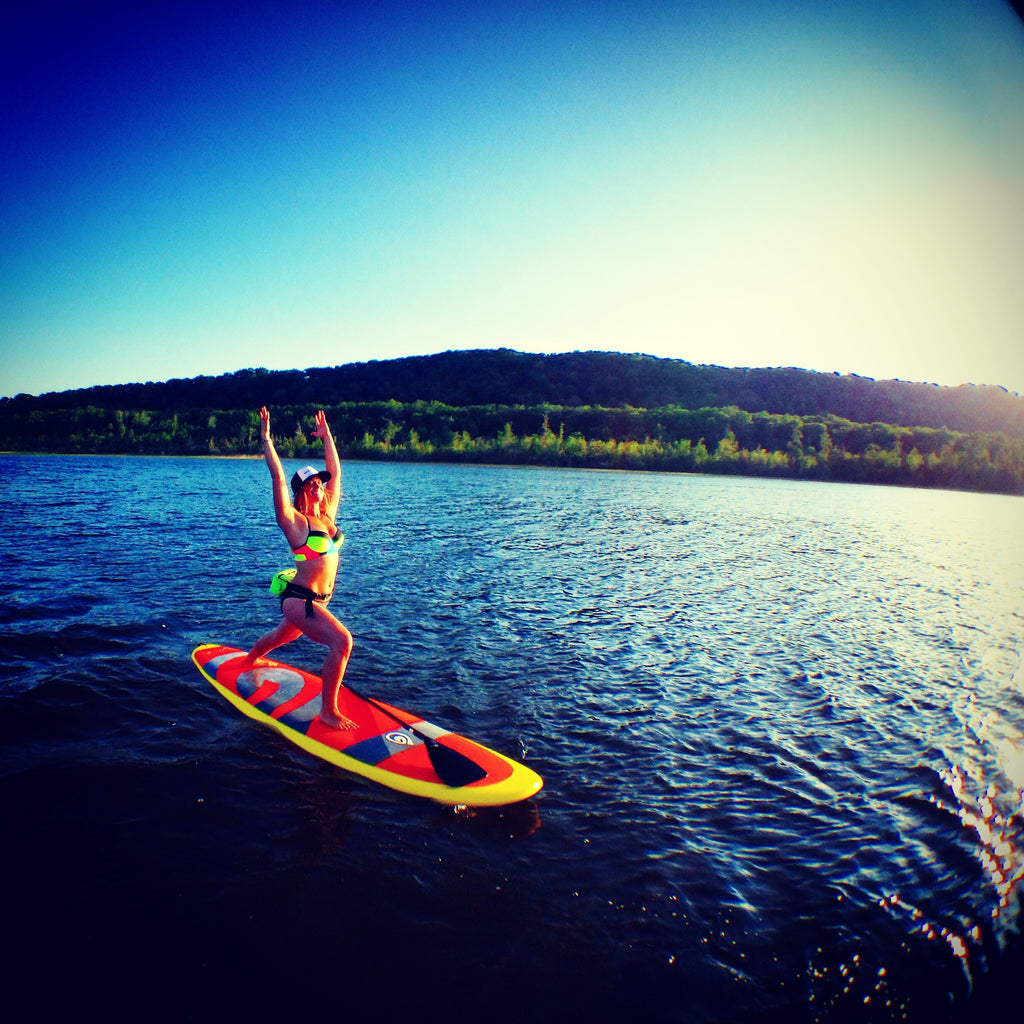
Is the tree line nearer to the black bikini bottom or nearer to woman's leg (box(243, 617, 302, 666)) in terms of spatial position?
woman's leg (box(243, 617, 302, 666))

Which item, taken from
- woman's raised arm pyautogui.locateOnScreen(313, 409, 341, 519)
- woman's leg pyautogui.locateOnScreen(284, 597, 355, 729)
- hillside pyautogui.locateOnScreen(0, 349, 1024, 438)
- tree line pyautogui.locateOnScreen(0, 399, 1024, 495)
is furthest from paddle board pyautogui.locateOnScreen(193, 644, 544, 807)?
hillside pyautogui.locateOnScreen(0, 349, 1024, 438)

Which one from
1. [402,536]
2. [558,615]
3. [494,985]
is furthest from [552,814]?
[402,536]

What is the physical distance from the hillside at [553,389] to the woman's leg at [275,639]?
101 meters

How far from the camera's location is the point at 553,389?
121125 mm

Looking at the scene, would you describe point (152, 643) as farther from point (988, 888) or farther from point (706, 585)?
point (706, 585)

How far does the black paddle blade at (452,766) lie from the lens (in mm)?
5492

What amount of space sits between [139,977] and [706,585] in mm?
13393

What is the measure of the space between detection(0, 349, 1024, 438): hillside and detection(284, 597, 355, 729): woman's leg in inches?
3996

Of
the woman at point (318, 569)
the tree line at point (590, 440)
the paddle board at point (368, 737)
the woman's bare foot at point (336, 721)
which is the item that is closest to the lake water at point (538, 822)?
the paddle board at point (368, 737)

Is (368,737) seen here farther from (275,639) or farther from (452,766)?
(275,639)

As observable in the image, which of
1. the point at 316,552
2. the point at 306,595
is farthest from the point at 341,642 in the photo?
the point at 316,552

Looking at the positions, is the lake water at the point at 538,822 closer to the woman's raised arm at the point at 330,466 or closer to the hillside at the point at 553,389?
the woman's raised arm at the point at 330,466

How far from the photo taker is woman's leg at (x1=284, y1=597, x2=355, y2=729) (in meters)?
6.27

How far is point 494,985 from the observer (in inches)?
144
